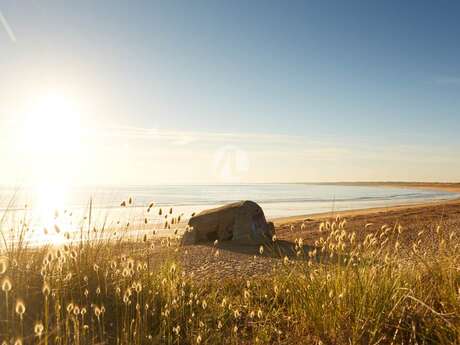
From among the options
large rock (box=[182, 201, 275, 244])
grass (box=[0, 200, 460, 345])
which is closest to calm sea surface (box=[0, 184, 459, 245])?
grass (box=[0, 200, 460, 345])

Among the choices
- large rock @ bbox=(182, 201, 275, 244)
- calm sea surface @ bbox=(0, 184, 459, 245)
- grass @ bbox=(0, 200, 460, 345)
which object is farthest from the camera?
large rock @ bbox=(182, 201, 275, 244)

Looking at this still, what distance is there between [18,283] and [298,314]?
2.74m

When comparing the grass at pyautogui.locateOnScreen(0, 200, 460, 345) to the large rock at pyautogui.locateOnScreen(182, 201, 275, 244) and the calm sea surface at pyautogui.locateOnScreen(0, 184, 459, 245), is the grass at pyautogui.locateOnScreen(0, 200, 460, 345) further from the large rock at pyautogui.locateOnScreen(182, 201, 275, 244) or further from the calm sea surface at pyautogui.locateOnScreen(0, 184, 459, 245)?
the large rock at pyautogui.locateOnScreen(182, 201, 275, 244)

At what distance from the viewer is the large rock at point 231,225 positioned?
37.3 feet

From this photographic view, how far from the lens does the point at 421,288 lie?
4.54m

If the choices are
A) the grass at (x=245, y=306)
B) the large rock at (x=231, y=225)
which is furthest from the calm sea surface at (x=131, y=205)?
the large rock at (x=231, y=225)

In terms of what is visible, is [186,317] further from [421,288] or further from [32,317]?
[421,288]

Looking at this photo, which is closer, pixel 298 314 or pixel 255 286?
pixel 298 314

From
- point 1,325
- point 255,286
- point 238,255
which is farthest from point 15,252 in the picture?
point 238,255

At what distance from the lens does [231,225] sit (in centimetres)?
1158

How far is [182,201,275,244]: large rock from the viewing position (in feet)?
37.3

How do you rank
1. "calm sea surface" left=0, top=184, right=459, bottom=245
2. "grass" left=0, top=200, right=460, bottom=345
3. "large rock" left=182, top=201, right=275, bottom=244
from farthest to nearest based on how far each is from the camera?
"large rock" left=182, top=201, right=275, bottom=244 < "calm sea surface" left=0, top=184, right=459, bottom=245 < "grass" left=0, top=200, right=460, bottom=345

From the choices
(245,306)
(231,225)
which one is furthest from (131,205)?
(231,225)

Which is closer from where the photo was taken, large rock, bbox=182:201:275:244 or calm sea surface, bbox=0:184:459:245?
calm sea surface, bbox=0:184:459:245
